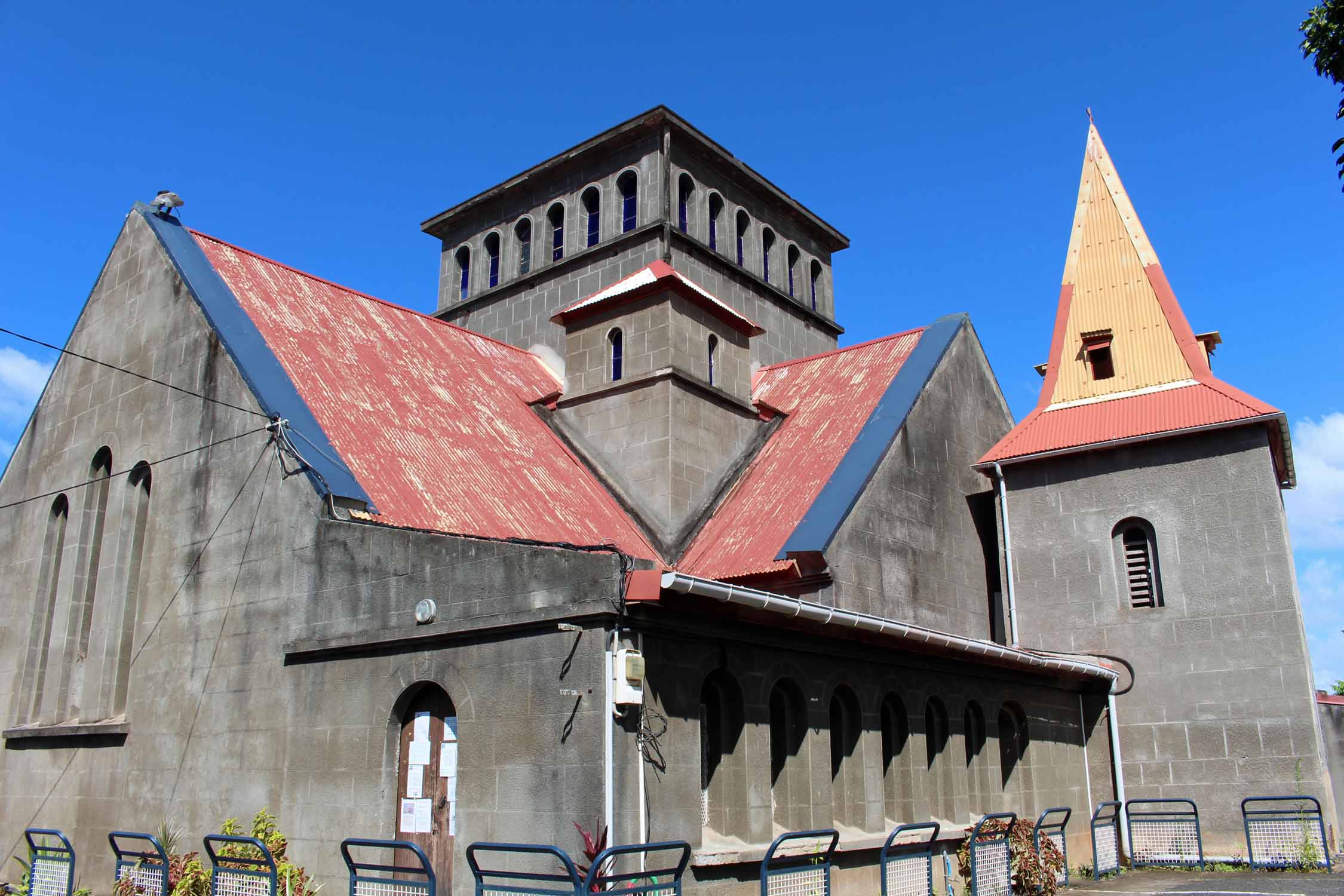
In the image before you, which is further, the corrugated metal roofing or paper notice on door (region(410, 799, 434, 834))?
the corrugated metal roofing

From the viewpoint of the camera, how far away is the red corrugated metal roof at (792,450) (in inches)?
711

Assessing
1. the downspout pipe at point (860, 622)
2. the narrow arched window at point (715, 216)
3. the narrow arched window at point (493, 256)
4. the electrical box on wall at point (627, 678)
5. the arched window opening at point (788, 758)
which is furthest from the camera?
the narrow arched window at point (493, 256)

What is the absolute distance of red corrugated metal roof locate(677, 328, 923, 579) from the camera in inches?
711

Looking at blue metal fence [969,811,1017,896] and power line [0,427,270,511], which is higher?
power line [0,427,270,511]

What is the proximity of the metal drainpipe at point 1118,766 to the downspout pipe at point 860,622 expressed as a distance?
1.20m

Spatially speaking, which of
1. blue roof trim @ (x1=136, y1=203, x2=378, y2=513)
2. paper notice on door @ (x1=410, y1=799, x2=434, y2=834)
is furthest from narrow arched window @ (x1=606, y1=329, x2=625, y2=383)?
paper notice on door @ (x1=410, y1=799, x2=434, y2=834)

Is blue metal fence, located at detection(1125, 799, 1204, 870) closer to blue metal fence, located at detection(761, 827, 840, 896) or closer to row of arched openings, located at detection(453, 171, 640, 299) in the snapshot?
blue metal fence, located at detection(761, 827, 840, 896)

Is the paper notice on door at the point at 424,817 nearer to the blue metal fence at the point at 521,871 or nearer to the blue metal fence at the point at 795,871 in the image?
the blue metal fence at the point at 521,871

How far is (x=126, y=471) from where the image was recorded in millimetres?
17641

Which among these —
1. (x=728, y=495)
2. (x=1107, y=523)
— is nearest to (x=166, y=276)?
(x=728, y=495)

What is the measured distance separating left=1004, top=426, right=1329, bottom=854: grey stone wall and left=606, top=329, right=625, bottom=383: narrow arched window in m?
8.56

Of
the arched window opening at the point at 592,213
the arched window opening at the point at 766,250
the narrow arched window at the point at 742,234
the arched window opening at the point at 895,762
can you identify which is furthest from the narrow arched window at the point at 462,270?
the arched window opening at the point at 895,762

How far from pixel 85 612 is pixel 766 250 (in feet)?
57.8

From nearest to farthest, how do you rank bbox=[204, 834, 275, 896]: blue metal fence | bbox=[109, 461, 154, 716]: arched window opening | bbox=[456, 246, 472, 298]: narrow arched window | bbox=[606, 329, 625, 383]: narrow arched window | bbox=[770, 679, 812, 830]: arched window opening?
1. bbox=[204, 834, 275, 896]: blue metal fence
2. bbox=[770, 679, 812, 830]: arched window opening
3. bbox=[109, 461, 154, 716]: arched window opening
4. bbox=[606, 329, 625, 383]: narrow arched window
5. bbox=[456, 246, 472, 298]: narrow arched window
